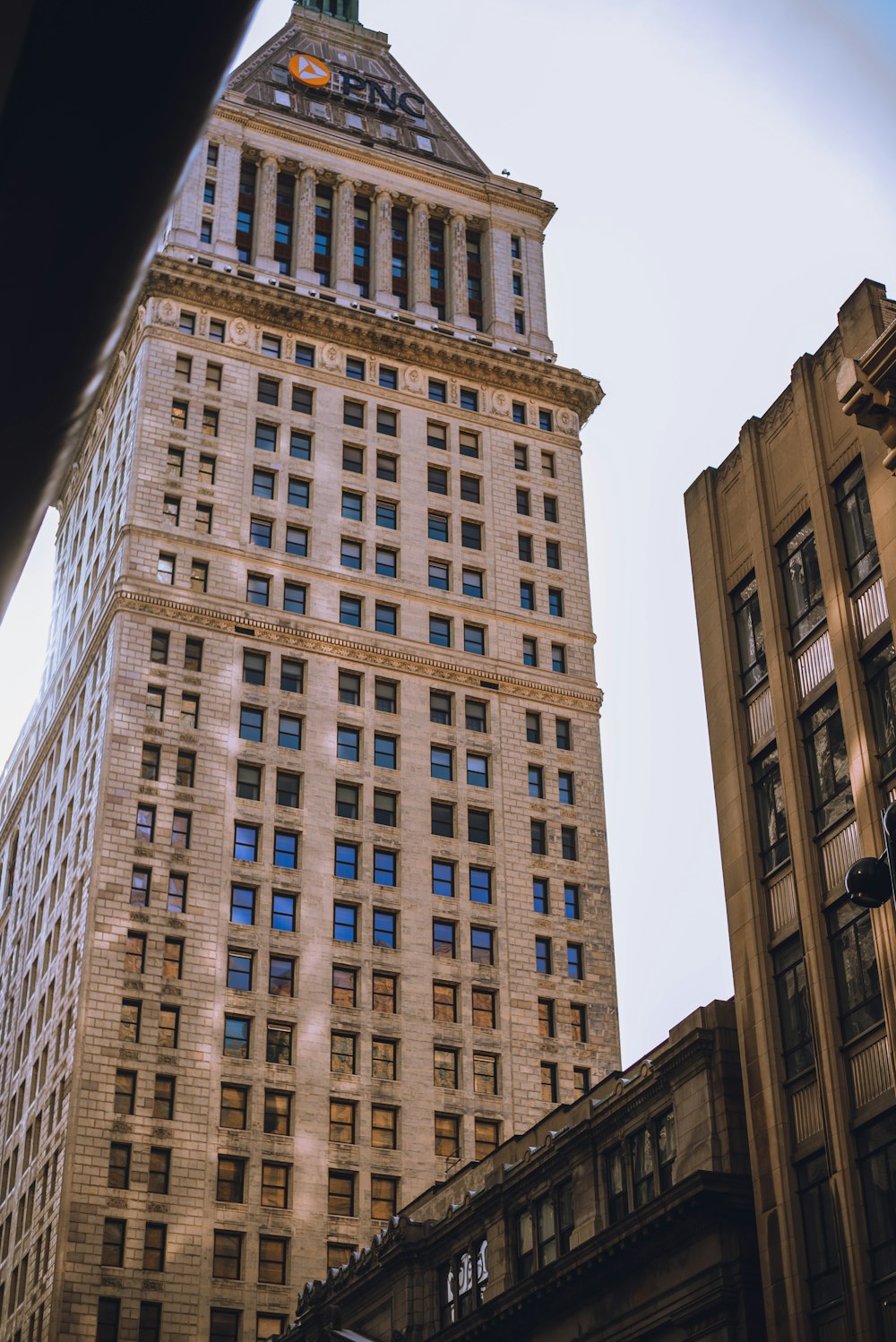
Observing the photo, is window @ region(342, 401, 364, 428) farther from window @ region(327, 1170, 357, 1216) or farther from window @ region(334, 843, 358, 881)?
window @ region(327, 1170, 357, 1216)

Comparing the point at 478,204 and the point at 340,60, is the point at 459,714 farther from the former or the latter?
the point at 340,60

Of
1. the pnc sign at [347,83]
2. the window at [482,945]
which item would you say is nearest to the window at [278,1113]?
the window at [482,945]

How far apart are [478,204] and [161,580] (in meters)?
41.1

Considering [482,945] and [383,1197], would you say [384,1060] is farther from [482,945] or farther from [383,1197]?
[482,945]

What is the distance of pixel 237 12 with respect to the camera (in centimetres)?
159

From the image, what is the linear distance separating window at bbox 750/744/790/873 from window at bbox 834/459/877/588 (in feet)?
17.7

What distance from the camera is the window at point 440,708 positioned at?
3593 inches

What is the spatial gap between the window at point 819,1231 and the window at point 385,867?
46.8 meters

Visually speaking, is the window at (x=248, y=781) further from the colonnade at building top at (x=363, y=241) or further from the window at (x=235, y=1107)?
the colonnade at building top at (x=363, y=241)

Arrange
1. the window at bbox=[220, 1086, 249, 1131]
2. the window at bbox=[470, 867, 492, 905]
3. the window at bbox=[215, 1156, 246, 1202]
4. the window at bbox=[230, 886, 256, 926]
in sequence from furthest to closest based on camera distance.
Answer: the window at bbox=[470, 867, 492, 905]
the window at bbox=[230, 886, 256, 926]
the window at bbox=[220, 1086, 249, 1131]
the window at bbox=[215, 1156, 246, 1202]

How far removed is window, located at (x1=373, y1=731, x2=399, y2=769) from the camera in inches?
3462

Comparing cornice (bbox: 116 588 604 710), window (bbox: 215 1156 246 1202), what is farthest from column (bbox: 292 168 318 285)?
window (bbox: 215 1156 246 1202)

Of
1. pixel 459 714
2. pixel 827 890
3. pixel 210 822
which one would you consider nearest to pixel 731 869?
pixel 827 890

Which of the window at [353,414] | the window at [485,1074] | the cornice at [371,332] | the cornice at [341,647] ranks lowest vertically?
the window at [485,1074]
